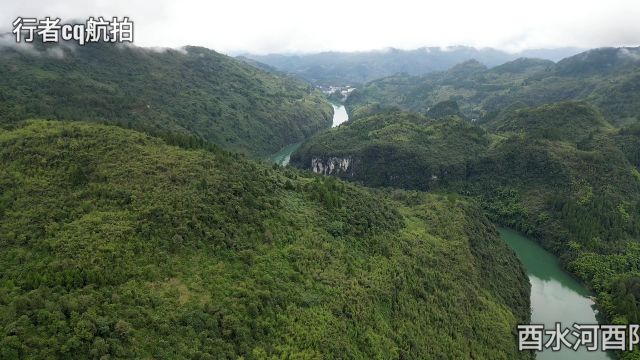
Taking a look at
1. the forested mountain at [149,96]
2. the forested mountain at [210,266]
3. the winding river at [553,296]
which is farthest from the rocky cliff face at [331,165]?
the forested mountain at [210,266]

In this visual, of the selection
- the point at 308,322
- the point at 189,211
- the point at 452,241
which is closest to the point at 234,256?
the point at 189,211

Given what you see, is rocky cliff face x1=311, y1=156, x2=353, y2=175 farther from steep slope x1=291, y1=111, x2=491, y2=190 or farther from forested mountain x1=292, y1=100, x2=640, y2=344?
forested mountain x1=292, y1=100, x2=640, y2=344

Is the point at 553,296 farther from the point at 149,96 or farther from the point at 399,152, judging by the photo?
the point at 149,96

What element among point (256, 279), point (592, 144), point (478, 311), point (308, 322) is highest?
point (592, 144)

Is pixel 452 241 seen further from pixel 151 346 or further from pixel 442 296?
pixel 151 346

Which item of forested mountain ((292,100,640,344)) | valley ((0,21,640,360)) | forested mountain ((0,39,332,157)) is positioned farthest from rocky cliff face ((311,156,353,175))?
valley ((0,21,640,360))

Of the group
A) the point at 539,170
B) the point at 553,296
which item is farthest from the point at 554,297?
the point at 539,170
